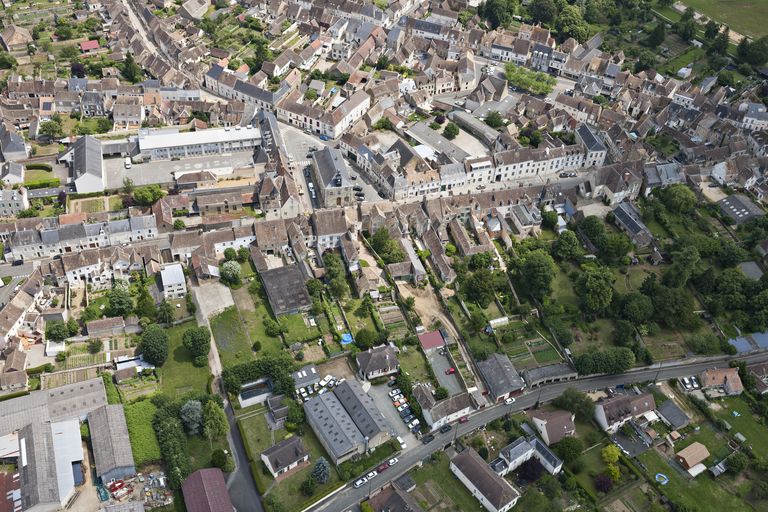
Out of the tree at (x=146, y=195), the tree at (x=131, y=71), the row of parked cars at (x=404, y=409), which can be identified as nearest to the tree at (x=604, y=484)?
the row of parked cars at (x=404, y=409)

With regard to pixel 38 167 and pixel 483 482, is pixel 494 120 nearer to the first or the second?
pixel 483 482

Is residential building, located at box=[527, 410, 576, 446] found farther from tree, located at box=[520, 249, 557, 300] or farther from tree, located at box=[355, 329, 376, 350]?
tree, located at box=[355, 329, 376, 350]

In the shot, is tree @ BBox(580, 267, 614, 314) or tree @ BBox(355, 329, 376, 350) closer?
tree @ BBox(355, 329, 376, 350)

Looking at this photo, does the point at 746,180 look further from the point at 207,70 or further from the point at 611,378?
the point at 207,70

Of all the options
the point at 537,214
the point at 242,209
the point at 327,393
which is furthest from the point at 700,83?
the point at 327,393

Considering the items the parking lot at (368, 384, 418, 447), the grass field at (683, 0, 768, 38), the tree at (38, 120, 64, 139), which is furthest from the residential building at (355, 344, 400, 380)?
the grass field at (683, 0, 768, 38)

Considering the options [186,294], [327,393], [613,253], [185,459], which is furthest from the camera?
[613,253]
